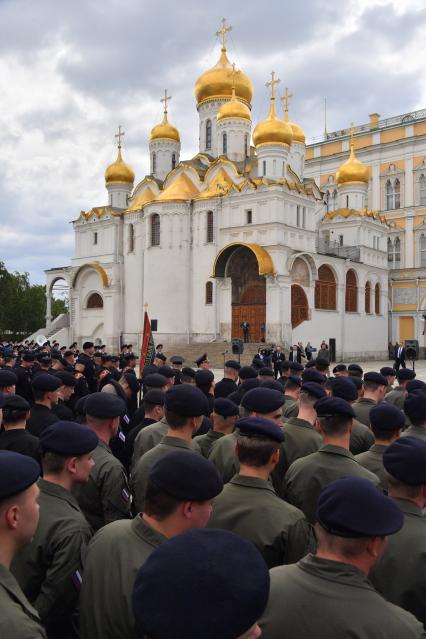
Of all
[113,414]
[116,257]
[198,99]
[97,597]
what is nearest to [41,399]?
[113,414]

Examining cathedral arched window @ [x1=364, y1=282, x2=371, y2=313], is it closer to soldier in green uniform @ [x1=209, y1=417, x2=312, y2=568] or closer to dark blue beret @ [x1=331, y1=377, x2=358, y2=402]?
dark blue beret @ [x1=331, y1=377, x2=358, y2=402]

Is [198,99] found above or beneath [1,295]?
above

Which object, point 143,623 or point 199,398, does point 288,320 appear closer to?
point 199,398

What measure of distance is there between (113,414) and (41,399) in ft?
6.58

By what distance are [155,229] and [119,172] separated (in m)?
8.28

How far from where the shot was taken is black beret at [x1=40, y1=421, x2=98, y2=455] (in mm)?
3238

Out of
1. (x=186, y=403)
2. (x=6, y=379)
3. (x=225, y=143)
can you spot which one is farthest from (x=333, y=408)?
(x=225, y=143)

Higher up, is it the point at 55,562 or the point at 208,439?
the point at 208,439

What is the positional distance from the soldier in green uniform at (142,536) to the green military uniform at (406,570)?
1028mm

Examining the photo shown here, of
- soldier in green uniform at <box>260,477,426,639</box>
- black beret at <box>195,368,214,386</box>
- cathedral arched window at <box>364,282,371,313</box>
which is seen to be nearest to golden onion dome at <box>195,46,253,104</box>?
cathedral arched window at <box>364,282,371,313</box>

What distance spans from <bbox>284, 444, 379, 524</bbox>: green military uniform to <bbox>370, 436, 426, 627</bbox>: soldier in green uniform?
2.88ft

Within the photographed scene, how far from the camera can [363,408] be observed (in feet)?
22.2

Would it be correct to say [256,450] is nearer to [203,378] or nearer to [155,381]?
[155,381]

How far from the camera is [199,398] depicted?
4426 mm
